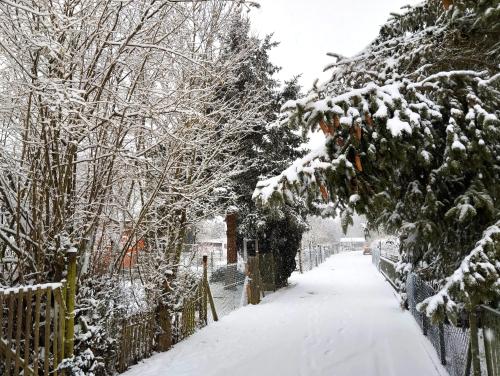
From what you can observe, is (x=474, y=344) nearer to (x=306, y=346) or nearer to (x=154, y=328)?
(x=306, y=346)

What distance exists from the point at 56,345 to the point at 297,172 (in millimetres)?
3167

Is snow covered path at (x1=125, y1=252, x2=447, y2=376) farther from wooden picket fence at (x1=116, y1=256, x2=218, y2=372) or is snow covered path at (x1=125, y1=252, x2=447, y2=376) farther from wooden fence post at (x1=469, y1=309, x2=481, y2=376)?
wooden fence post at (x1=469, y1=309, x2=481, y2=376)

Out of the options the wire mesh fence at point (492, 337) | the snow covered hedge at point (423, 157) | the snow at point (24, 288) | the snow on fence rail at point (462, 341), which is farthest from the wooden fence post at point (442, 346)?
the snow at point (24, 288)

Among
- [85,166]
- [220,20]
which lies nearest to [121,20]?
[85,166]

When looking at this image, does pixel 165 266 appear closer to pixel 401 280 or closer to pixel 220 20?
pixel 220 20

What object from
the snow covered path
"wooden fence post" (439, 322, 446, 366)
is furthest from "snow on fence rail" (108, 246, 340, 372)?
"wooden fence post" (439, 322, 446, 366)

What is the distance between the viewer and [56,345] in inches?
175

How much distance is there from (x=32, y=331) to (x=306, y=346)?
180 inches

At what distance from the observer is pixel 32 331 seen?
4.70m

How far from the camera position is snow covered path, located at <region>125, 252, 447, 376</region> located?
6.07m

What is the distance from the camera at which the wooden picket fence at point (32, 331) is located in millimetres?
3877

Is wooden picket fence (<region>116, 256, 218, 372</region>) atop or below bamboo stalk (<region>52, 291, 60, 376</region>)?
below

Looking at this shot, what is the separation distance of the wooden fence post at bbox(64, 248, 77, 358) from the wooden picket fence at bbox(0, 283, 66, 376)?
93 mm

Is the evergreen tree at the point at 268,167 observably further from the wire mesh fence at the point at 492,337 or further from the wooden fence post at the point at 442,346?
the wire mesh fence at the point at 492,337
